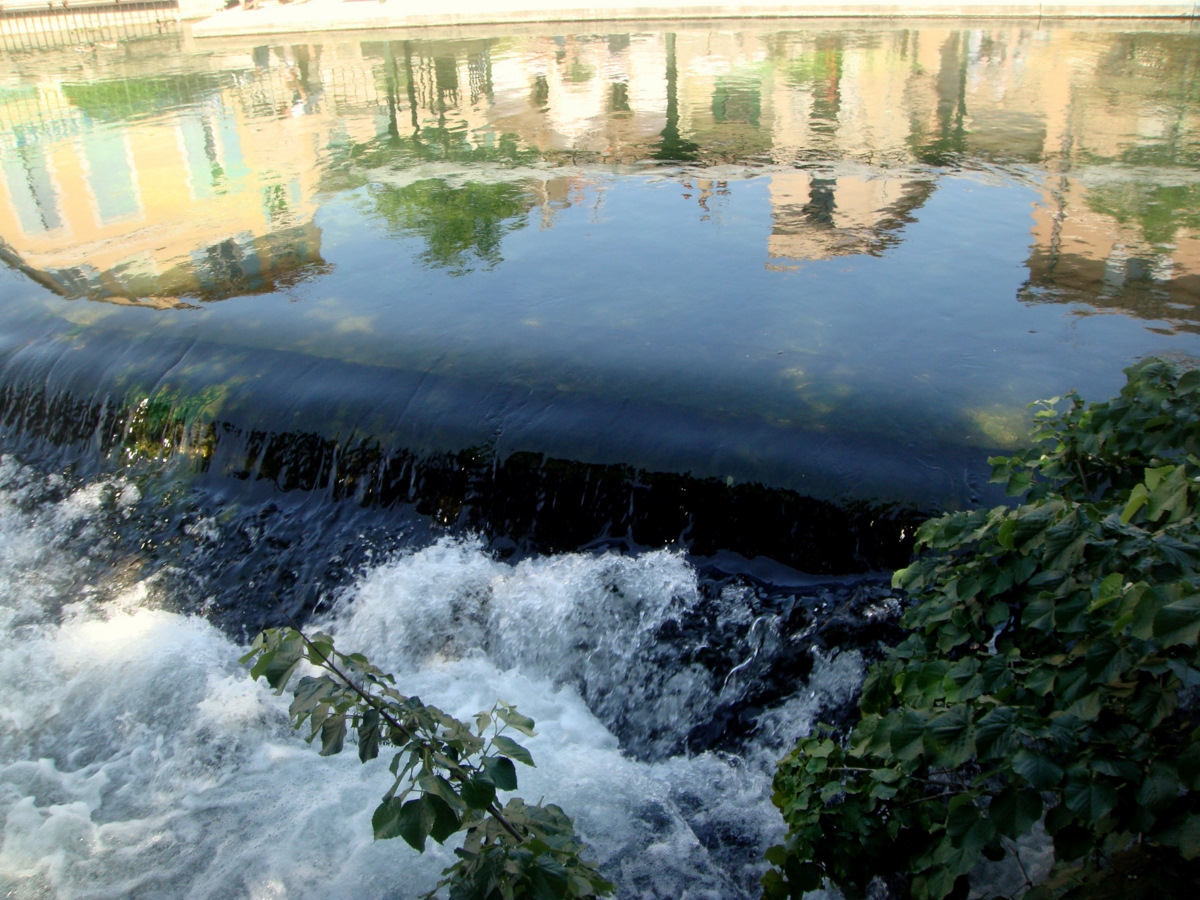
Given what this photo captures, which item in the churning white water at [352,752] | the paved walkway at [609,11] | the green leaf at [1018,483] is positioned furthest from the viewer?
the paved walkway at [609,11]

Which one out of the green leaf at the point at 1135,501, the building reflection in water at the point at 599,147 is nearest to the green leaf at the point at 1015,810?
the green leaf at the point at 1135,501

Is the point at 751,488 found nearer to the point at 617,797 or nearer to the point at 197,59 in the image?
the point at 617,797

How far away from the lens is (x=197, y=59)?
18469mm

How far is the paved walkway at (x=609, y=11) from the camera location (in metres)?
17.9

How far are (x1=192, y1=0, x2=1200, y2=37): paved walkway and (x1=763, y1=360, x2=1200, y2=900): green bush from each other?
17.9 meters

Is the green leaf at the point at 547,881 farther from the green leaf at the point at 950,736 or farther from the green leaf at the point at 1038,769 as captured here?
the green leaf at the point at 1038,769

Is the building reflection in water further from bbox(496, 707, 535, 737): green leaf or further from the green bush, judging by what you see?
bbox(496, 707, 535, 737): green leaf

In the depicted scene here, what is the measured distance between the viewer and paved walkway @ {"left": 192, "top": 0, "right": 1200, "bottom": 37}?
17.9m

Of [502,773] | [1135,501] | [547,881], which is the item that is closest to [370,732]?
[502,773]

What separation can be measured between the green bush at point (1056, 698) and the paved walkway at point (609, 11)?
1794 cm

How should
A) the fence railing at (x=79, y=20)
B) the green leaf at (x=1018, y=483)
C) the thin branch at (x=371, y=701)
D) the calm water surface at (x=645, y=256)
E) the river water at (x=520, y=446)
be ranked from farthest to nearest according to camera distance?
the fence railing at (x=79, y=20) → the calm water surface at (x=645, y=256) → the river water at (x=520, y=446) → the green leaf at (x=1018, y=483) → the thin branch at (x=371, y=701)

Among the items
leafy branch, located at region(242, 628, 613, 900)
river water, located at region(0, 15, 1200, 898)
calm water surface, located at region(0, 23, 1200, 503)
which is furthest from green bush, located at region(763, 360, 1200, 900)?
calm water surface, located at region(0, 23, 1200, 503)

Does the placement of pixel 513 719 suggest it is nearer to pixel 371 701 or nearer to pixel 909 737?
pixel 371 701

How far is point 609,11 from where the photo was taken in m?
19.9
